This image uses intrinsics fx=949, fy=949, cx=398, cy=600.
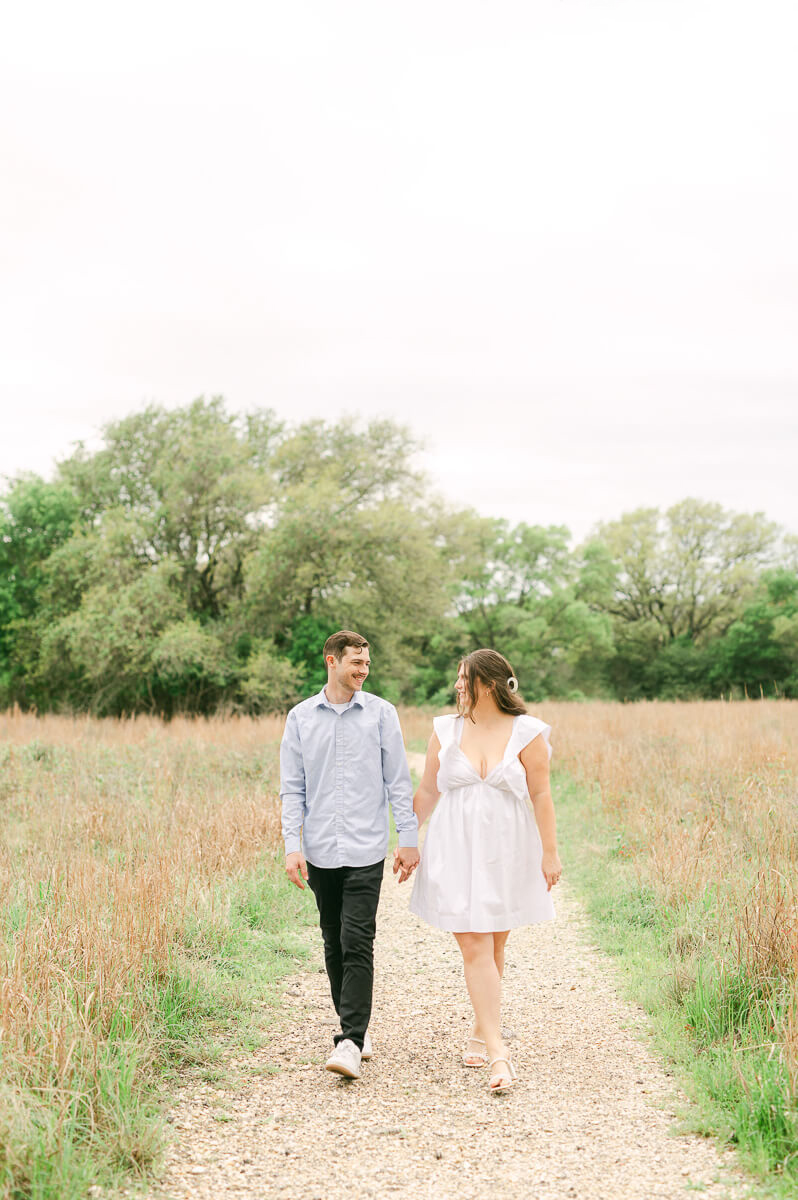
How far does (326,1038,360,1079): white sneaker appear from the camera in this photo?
399cm

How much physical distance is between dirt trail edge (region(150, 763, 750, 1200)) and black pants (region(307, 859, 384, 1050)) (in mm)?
297

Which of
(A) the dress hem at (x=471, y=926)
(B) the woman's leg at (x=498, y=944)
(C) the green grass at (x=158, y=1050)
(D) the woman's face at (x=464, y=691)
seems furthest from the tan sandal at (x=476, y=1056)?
(D) the woman's face at (x=464, y=691)

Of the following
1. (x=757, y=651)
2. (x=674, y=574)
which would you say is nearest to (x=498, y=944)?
(x=757, y=651)

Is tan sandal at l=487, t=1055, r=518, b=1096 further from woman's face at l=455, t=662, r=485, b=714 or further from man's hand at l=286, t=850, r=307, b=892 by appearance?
woman's face at l=455, t=662, r=485, b=714

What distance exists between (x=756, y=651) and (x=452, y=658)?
14.5 meters

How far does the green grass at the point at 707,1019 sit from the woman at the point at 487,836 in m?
0.87

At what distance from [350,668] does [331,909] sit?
1.11 meters

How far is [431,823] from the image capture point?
433cm

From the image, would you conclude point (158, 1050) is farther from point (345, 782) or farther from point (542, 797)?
point (542, 797)

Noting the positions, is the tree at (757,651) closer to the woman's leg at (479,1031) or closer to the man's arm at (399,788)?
the woman's leg at (479,1031)

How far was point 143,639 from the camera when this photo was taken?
26.1 m

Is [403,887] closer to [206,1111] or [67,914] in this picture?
[67,914]

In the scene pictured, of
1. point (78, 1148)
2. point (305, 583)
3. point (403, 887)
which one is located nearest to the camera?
point (78, 1148)

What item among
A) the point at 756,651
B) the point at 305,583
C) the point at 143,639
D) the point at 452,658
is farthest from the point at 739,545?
the point at 143,639
